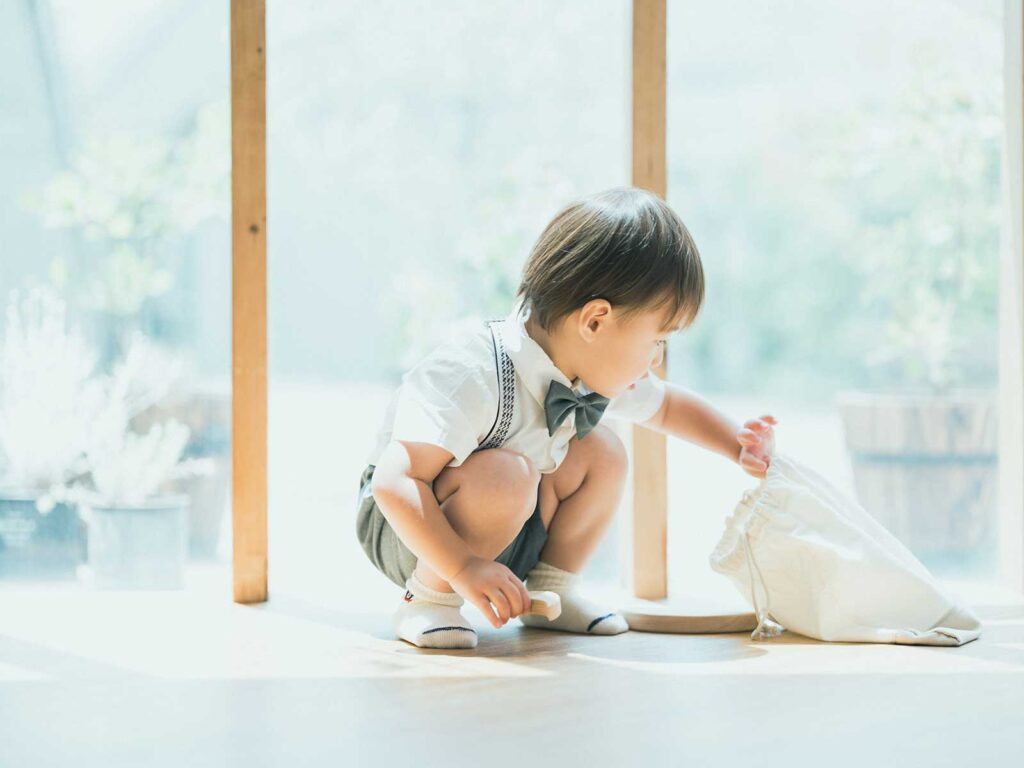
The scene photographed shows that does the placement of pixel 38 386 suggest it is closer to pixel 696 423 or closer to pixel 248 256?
pixel 248 256

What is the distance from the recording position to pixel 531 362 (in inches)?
57.9

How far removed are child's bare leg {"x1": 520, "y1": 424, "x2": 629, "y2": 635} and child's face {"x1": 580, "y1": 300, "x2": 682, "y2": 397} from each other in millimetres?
120

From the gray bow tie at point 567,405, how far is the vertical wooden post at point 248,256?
48 centimetres

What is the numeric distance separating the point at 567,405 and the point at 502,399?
0.09 m

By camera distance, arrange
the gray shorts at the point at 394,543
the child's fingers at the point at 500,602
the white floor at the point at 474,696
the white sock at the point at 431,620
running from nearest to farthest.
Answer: the white floor at the point at 474,696 < the child's fingers at the point at 500,602 < the white sock at the point at 431,620 < the gray shorts at the point at 394,543

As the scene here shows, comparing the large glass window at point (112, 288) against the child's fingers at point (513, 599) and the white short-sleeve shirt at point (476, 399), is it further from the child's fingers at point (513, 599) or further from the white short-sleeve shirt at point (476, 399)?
the child's fingers at point (513, 599)

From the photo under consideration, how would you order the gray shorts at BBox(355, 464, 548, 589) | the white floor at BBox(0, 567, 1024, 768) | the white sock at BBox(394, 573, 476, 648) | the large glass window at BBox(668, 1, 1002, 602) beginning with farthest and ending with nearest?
the large glass window at BBox(668, 1, 1002, 602), the gray shorts at BBox(355, 464, 548, 589), the white sock at BBox(394, 573, 476, 648), the white floor at BBox(0, 567, 1024, 768)

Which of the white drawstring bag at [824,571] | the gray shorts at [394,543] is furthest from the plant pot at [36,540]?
the white drawstring bag at [824,571]

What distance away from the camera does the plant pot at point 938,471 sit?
203cm

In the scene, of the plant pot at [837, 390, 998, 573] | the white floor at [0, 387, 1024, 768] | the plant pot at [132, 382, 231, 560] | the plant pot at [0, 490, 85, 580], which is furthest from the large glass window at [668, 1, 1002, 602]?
the plant pot at [0, 490, 85, 580]

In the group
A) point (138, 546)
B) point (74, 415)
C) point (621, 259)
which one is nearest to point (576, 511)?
point (621, 259)

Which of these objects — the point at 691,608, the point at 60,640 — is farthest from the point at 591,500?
the point at 60,640

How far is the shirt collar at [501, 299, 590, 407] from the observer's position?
1.47 m

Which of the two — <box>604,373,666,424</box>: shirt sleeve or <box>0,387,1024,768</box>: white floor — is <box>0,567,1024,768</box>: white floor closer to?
<box>0,387,1024,768</box>: white floor
